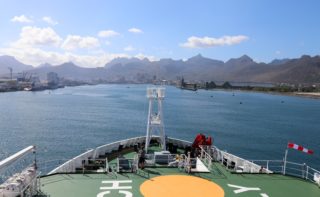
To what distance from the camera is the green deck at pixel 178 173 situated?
50.0 ft

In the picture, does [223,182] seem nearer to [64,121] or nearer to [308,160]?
[308,160]

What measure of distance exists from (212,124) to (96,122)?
99.4ft

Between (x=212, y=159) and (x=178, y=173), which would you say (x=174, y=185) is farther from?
(x=212, y=159)

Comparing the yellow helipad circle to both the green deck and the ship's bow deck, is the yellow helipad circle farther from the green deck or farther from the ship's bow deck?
the green deck

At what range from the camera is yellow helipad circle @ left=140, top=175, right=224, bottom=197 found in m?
15.3

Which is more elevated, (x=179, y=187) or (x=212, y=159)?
(x=212, y=159)

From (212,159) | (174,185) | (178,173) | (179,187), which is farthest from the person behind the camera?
(212,159)

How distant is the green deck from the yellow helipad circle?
31 centimetres

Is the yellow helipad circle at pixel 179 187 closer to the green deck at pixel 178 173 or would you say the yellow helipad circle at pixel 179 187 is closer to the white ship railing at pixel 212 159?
the green deck at pixel 178 173

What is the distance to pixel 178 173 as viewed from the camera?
18.5 m

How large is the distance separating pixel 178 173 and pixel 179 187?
2305mm

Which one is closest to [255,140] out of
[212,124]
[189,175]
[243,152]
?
[243,152]

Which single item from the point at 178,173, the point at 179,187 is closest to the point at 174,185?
the point at 179,187

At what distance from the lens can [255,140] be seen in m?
61.3
